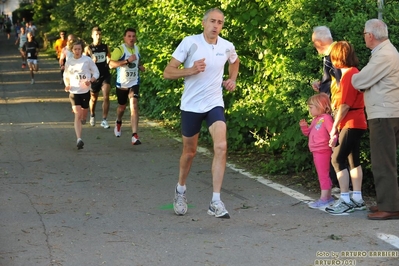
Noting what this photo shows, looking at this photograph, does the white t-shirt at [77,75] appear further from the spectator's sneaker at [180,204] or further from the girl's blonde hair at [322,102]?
the girl's blonde hair at [322,102]

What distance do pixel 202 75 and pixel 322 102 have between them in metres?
1.28

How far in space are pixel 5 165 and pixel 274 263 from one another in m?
5.97

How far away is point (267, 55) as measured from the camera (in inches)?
460

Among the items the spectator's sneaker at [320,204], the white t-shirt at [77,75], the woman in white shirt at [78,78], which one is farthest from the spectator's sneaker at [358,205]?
the white t-shirt at [77,75]

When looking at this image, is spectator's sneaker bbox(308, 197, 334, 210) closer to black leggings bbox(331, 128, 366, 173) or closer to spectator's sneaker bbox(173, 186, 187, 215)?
black leggings bbox(331, 128, 366, 173)

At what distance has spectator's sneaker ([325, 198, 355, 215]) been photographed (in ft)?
26.5

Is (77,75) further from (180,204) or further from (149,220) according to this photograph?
(149,220)

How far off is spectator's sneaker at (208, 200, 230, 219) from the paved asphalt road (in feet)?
0.22

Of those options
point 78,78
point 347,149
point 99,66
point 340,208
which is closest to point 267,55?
point 78,78

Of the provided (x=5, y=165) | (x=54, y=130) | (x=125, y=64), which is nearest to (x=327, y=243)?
(x=5, y=165)

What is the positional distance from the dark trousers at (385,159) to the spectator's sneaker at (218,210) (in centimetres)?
142

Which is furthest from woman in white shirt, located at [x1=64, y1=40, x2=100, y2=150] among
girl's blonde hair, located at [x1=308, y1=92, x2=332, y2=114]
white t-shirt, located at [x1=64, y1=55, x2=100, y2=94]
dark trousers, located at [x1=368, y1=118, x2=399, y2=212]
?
dark trousers, located at [x1=368, y1=118, x2=399, y2=212]

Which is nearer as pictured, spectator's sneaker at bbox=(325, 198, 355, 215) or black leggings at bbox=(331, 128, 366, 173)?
spectator's sneaker at bbox=(325, 198, 355, 215)

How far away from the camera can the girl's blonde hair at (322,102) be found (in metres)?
8.53
